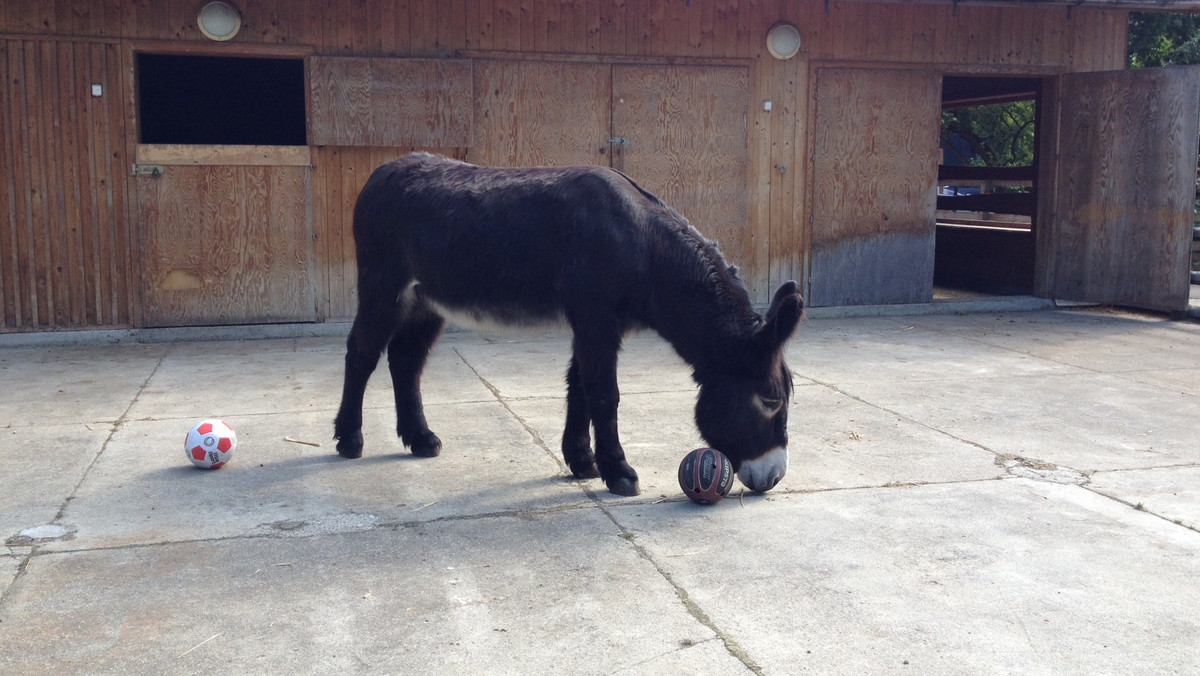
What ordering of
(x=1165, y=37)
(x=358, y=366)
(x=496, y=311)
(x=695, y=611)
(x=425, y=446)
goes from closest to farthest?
(x=695, y=611), (x=496, y=311), (x=425, y=446), (x=358, y=366), (x=1165, y=37)

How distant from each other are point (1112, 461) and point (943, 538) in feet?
5.42

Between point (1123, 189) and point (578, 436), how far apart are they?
27.8ft

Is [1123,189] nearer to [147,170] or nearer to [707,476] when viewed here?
[707,476]

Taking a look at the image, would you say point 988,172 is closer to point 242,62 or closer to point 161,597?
point 242,62

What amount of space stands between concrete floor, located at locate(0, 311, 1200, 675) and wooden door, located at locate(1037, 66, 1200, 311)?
4.26 meters

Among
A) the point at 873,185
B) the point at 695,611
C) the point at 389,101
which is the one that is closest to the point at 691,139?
the point at 873,185

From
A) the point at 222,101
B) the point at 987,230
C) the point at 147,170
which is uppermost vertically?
the point at 222,101

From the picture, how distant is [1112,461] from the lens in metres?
5.07

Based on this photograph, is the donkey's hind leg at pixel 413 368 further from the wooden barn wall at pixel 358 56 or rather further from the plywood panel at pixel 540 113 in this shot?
the plywood panel at pixel 540 113

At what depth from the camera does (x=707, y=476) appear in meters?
4.29

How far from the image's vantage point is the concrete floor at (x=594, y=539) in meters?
3.00

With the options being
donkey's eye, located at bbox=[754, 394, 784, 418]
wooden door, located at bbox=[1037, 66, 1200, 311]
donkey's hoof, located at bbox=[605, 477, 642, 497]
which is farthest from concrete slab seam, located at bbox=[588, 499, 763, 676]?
wooden door, located at bbox=[1037, 66, 1200, 311]

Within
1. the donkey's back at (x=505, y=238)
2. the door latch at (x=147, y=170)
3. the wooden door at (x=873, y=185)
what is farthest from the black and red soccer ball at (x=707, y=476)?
the wooden door at (x=873, y=185)

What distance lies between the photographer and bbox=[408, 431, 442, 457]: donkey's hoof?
524cm
